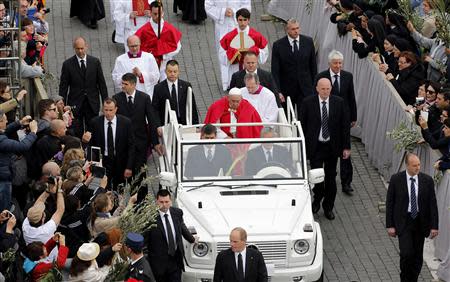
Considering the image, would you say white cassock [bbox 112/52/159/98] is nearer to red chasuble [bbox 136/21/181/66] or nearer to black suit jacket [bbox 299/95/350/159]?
red chasuble [bbox 136/21/181/66]

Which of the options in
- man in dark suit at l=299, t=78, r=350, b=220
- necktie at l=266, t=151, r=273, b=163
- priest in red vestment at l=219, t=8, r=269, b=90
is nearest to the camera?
necktie at l=266, t=151, r=273, b=163

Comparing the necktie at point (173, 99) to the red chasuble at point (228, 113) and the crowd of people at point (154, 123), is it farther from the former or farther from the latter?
the red chasuble at point (228, 113)

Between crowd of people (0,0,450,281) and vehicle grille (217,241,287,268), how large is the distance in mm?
430

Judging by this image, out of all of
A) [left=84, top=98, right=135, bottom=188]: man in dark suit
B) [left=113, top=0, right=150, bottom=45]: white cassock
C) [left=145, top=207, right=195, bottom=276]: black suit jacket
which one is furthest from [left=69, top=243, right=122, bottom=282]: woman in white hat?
[left=113, top=0, right=150, bottom=45]: white cassock

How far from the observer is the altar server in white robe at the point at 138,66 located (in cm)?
2336

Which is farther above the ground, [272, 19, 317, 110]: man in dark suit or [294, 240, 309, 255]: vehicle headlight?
[272, 19, 317, 110]: man in dark suit

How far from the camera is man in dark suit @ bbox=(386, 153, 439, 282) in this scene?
1886 cm

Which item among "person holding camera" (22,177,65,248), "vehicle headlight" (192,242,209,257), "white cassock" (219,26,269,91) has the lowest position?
"white cassock" (219,26,269,91)

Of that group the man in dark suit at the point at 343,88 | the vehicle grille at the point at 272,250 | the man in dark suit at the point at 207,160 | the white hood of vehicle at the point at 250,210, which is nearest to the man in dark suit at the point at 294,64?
the man in dark suit at the point at 343,88

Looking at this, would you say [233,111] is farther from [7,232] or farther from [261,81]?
[7,232]

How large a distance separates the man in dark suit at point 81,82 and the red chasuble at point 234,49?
291 centimetres

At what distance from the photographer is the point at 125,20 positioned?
89.0 ft

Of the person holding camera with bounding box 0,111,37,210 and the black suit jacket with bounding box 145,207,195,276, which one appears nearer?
the black suit jacket with bounding box 145,207,195,276

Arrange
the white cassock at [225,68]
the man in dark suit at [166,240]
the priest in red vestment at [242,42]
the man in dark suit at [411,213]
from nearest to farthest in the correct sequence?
the man in dark suit at [166,240] → the man in dark suit at [411,213] → the priest in red vestment at [242,42] → the white cassock at [225,68]
